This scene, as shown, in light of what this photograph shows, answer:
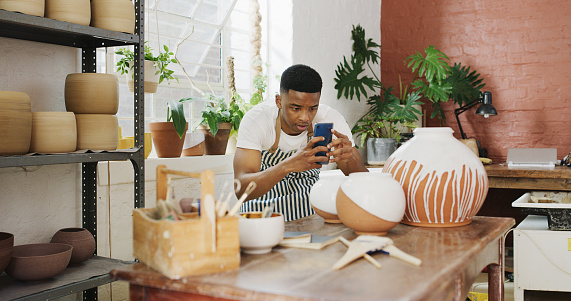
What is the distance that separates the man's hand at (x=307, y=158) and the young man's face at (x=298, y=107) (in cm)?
32

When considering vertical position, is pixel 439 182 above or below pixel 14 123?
below

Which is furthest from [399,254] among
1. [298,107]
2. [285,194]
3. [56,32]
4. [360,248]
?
[56,32]

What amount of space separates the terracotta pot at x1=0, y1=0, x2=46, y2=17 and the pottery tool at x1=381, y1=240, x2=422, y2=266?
1.52 metres

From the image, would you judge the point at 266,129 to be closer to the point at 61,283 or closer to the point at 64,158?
the point at 64,158

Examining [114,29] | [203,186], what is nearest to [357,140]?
[114,29]

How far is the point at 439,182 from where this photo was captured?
163cm

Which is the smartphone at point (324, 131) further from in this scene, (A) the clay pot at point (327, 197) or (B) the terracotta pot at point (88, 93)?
(B) the terracotta pot at point (88, 93)

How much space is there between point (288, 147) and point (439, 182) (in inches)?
50.0

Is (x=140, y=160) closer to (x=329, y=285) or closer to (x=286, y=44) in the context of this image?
(x=329, y=285)

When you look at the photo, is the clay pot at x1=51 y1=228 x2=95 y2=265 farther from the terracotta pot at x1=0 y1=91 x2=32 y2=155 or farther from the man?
the man

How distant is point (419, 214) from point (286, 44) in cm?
254

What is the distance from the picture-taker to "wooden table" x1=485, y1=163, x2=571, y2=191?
3.60 meters

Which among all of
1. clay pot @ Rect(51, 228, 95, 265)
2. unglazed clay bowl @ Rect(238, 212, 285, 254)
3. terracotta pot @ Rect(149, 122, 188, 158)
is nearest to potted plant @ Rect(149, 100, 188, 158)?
terracotta pot @ Rect(149, 122, 188, 158)

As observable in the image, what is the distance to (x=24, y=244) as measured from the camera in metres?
2.24
